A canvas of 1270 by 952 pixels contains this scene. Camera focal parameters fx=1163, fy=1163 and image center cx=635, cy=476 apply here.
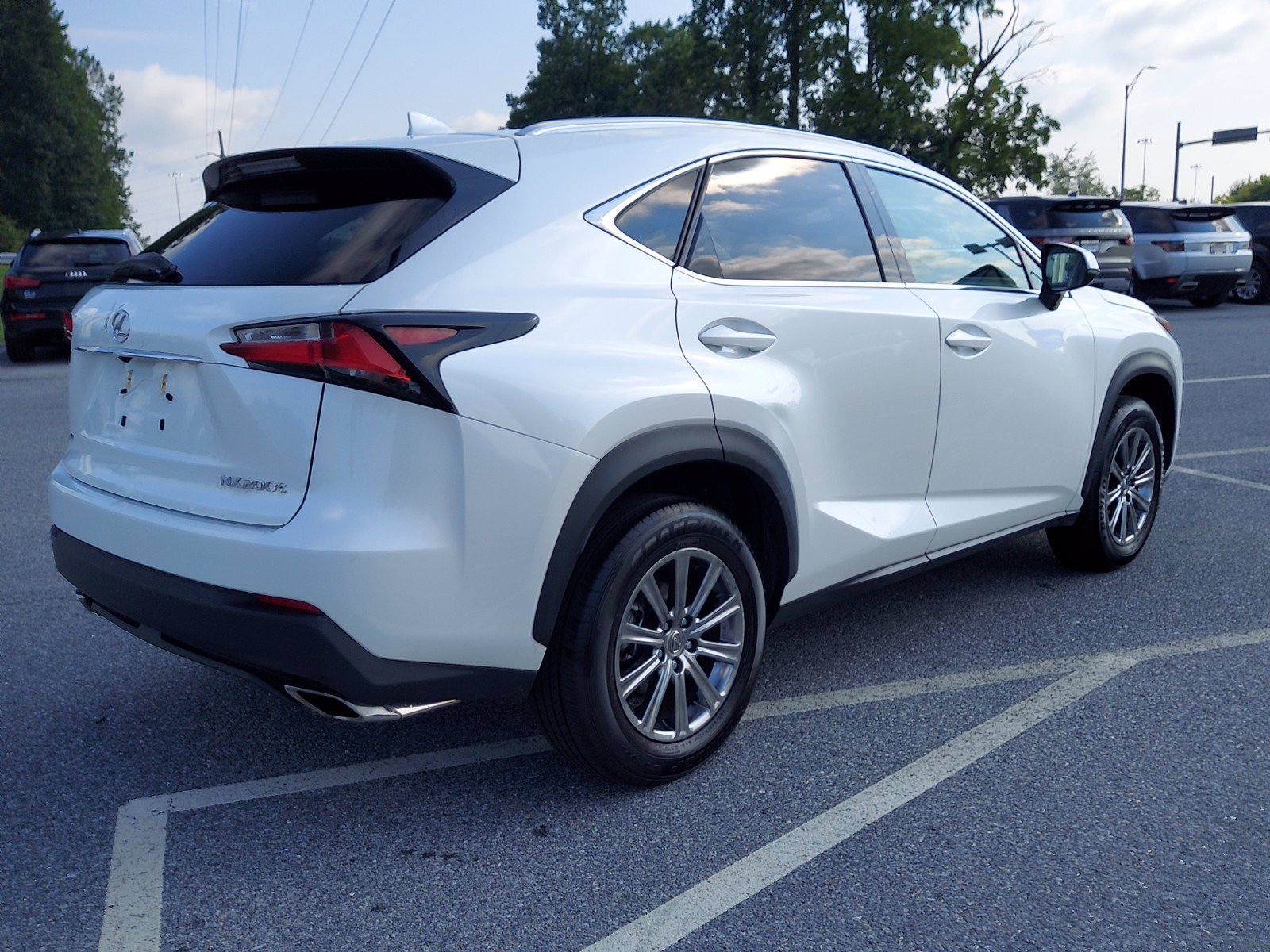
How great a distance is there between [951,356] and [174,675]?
280 centimetres

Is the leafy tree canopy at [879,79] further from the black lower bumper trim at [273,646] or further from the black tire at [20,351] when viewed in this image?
the black lower bumper trim at [273,646]

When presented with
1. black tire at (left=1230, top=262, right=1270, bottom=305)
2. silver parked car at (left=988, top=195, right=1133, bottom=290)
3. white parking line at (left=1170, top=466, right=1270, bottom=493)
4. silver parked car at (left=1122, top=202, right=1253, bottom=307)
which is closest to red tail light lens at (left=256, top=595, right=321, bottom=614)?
white parking line at (left=1170, top=466, right=1270, bottom=493)

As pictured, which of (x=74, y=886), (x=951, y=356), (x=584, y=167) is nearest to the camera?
(x=74, y=886)

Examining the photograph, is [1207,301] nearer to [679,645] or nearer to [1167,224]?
[1167,224]

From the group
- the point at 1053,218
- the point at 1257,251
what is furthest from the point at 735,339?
the point at 1257,251

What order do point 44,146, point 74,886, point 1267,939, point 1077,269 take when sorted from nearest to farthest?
point 1267,939 → point 74,886 → point 1077,269 → point 44,146

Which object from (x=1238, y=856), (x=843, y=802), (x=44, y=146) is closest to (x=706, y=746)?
(x=843, y=802)

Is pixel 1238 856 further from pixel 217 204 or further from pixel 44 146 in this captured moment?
pixel 44 146

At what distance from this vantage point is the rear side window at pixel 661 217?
9.86 feet

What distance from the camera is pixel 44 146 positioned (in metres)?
65.5

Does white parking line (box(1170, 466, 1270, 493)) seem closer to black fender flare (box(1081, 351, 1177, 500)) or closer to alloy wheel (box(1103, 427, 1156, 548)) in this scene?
alloy wheel (box(1103, 427, 1156, 548))

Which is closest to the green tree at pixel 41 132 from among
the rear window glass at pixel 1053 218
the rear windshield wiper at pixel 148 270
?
the rear window glass at pixel 1053 218

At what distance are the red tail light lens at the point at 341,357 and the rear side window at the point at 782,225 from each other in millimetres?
969

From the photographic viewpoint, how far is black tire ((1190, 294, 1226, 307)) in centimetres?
2005
